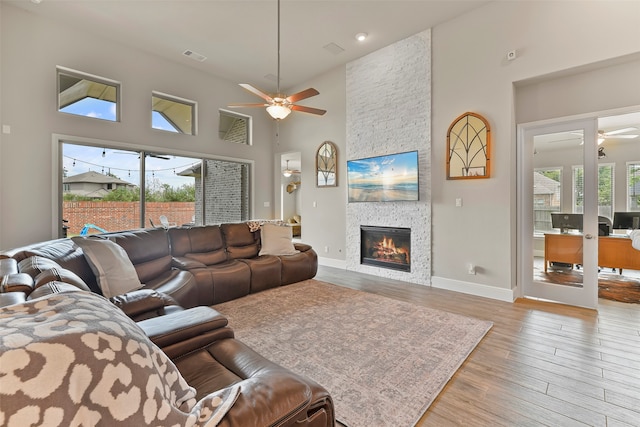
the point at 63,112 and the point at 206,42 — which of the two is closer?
the point at 63,112

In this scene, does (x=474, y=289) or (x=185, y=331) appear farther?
(x=474, y=289)

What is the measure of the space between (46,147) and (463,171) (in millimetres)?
6198

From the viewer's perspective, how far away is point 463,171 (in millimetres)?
4250

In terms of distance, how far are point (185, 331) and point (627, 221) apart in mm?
7395

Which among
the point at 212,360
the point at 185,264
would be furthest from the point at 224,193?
the point at 212,360

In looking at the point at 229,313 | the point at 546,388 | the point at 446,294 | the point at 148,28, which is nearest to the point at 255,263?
the point at 229,313

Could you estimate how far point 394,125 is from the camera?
5.02m

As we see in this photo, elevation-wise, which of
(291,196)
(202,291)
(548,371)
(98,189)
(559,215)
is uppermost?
(291,196)

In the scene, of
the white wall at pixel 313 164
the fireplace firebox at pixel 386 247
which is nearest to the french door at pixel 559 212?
the fireplace firebox at pixel 386 247

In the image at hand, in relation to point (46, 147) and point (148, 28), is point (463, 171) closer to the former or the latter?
point (148, 28)

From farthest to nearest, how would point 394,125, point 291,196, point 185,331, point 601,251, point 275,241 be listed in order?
point 291,196
point 394,125
point 601,251
point 275,241
point 185,331

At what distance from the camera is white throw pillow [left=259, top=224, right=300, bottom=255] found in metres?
4.62

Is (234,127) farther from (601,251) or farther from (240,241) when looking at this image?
(601,251)

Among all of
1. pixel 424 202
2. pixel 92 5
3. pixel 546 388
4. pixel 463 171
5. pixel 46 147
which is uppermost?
pixel 92 5
